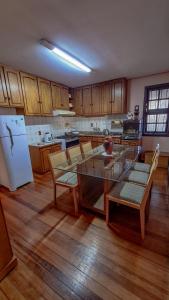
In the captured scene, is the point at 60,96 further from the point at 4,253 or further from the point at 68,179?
the point at 4,253

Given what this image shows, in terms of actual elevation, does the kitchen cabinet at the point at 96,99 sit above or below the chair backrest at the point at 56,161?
above

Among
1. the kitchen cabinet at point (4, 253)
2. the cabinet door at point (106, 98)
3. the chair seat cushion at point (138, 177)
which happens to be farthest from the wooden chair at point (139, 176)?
the cabinet door at point (106, 98)

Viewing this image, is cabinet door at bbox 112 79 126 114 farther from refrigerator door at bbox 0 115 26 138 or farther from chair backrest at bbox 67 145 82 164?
refrigerator door at bbox 0 115 26 138

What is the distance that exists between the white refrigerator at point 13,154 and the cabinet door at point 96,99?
2.30 meters

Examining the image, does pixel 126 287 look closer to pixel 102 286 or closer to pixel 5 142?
pixel 102 286

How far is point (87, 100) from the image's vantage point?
4.45 metres

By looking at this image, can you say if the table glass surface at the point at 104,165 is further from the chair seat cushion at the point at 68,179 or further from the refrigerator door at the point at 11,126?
the refrigerator door at the point at 11,126

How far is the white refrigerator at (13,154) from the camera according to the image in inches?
102

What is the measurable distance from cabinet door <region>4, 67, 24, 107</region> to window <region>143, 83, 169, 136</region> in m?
3.24

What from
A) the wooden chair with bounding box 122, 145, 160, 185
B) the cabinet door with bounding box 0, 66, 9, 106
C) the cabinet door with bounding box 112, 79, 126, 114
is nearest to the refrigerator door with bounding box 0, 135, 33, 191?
the cabinet door with bounding box 0, 66, 9, 106

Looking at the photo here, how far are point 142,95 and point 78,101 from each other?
2.00m

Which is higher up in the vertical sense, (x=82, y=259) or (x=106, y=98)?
(x=106, y=98)

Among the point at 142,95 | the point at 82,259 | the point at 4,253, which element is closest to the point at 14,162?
the point at 4,253

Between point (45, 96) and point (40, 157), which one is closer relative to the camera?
point (40, 157)
